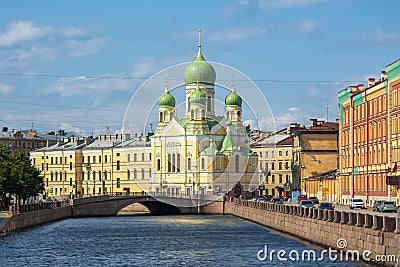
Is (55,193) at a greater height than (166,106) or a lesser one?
lesser

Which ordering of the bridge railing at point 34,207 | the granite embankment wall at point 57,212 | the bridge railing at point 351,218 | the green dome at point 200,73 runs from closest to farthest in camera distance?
the bridge railing at point 351,218
the granite embankment wall at point 57,212
the bridge railing at point 34,207
the green dome at point 200,73

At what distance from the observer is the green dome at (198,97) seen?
144 m

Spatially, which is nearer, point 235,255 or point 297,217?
point 235,255

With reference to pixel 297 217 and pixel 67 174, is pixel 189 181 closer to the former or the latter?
pixel 67 174

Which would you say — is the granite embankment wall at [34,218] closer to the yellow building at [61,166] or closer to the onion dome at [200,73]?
the onion dome at [200,73]

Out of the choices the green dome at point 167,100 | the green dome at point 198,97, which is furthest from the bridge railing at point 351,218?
the green dome at point 167,100

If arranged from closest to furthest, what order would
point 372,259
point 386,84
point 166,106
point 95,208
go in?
1. point 372,259
2. point 386,84
3. point 95,208
4. point 166,106

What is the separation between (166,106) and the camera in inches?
5891

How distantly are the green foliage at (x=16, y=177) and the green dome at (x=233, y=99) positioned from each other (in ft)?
176

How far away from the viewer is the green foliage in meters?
81.9

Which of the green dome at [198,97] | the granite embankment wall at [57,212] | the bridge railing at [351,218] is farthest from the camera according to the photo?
the green dome at [198,97]

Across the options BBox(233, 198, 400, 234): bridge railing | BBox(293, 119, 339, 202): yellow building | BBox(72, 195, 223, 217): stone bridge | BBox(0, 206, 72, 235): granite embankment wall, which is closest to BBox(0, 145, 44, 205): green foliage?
BBox(0, 206, 72, 235): granite embankment wall

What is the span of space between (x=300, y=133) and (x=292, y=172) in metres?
12.8

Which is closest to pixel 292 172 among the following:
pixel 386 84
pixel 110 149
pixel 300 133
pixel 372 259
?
pixel 300 133
